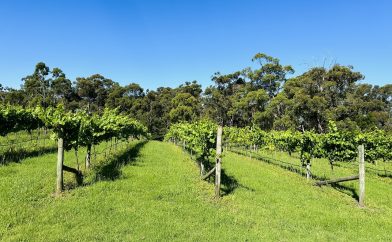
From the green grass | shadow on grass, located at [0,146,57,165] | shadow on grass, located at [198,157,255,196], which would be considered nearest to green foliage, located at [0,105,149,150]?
the green grass

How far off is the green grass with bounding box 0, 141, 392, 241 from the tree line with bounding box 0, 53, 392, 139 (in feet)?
53.4

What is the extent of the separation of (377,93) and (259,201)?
6873 cm

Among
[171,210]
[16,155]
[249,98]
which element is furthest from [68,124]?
[249,98]

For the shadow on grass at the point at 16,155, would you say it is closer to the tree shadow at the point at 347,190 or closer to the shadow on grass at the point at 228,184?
the shadow on grass at the point at 228,184

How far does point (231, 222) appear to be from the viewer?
8031 millimetres

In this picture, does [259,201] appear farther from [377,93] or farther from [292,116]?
[377,93]

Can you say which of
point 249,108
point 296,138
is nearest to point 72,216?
point 296,138

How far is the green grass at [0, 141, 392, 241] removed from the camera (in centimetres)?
695

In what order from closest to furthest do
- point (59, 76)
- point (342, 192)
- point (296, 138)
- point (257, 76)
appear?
point (342, 192)
point (296, 138)
point (257, 76)
point (59, 76)

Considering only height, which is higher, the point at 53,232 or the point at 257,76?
the point at 257,76

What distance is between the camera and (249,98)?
54.4 metres

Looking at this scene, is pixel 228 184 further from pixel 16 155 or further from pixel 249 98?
pixel 249 98

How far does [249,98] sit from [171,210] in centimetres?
4727

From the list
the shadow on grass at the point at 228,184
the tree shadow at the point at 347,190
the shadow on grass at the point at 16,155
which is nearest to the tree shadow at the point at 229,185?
the shadow on grass at the point at 228,184
